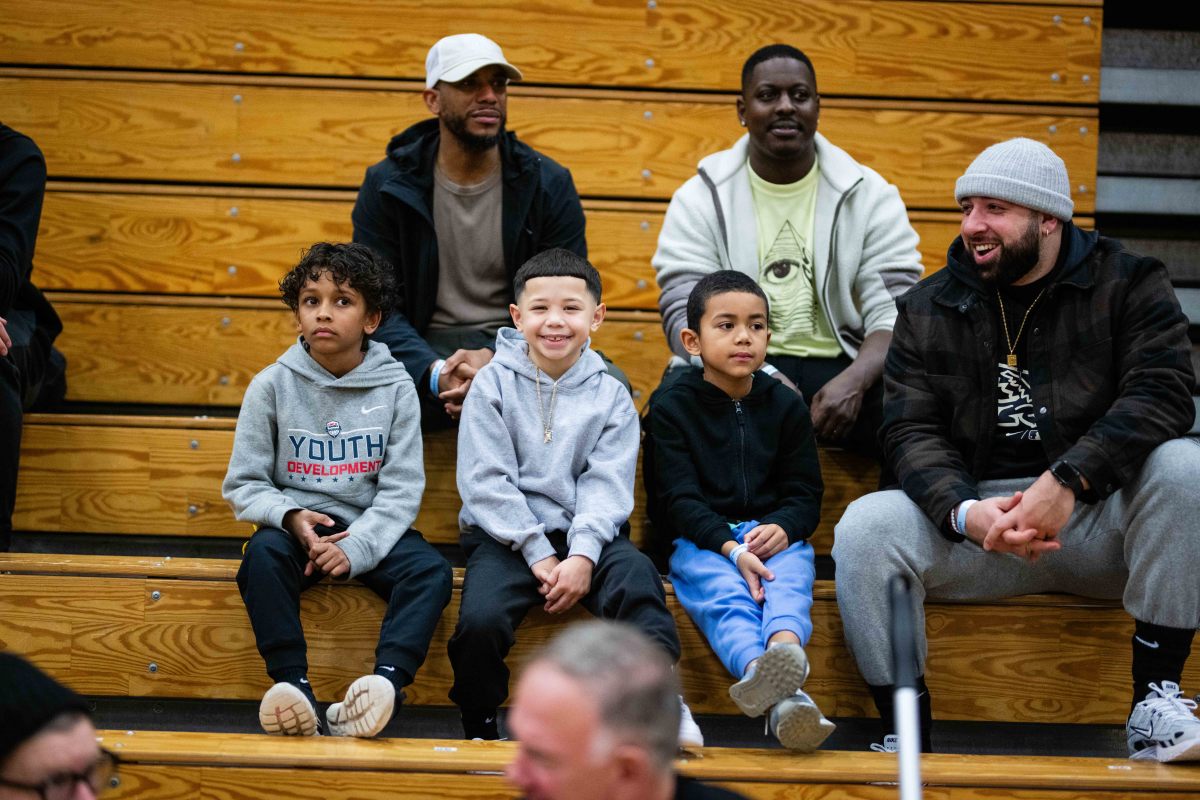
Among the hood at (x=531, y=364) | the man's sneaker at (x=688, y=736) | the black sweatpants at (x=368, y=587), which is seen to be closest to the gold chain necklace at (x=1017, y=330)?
the hood at (x=531, y=364)

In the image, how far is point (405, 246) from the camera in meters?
2.57

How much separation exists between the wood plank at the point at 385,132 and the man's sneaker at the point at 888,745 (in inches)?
59.5

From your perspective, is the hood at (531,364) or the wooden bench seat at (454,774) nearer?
the wooden bench seat at (454,774)

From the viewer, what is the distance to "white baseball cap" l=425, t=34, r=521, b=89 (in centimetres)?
254

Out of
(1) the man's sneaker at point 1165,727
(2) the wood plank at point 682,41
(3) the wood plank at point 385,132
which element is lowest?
(1) the man's sneaker at point 1165,727

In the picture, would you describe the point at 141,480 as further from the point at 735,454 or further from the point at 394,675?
the point at 735,454

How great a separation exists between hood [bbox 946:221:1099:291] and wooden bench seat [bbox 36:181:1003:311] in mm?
968

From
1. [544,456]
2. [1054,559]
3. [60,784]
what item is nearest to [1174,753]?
[1054,559]

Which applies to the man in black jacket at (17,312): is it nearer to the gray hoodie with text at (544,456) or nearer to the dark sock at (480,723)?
the gray hoodie with text at (544,456)

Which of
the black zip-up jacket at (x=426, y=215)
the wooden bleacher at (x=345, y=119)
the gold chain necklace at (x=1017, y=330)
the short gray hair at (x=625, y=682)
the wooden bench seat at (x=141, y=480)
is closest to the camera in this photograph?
the short gray hair at (x=625, y=682)

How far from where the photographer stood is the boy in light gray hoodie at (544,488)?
194 cm

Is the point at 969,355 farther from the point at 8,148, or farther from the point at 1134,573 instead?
the point at 8,148

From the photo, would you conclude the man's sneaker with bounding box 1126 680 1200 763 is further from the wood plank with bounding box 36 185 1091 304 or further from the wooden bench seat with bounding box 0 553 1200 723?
the wood plank with bounding box 36 185 1091 304

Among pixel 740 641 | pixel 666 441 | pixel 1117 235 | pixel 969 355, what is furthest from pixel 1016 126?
pixel 740 641
